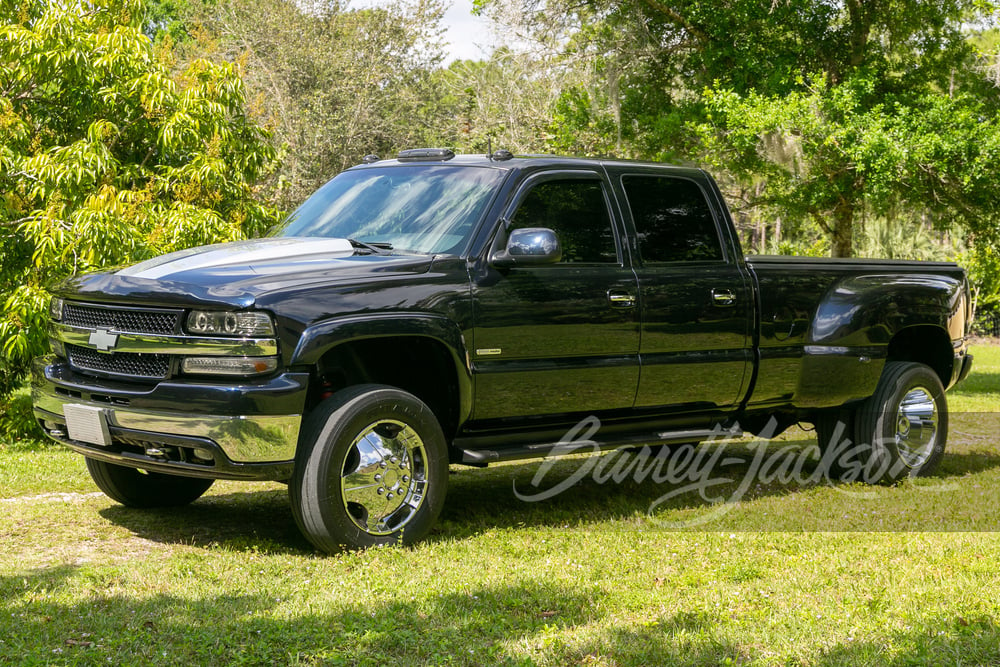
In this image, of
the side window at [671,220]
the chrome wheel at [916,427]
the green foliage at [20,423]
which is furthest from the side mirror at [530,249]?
the green foliage at [20,423]

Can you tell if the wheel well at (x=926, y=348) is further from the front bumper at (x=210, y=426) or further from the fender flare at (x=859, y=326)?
the front bumper at (x=210, y=426)

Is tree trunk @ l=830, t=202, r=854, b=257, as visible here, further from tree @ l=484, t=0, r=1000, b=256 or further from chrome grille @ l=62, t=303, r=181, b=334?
chrome grille @ l=62, t=303, r=181, b=334

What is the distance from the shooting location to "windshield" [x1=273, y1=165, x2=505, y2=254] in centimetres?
643

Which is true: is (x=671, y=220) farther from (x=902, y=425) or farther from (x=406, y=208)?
(x=902, y=425)

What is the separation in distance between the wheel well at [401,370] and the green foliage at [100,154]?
4025mm

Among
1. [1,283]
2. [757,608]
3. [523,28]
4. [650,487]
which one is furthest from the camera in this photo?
[523,28]

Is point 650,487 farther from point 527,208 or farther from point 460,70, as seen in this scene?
point 460,70

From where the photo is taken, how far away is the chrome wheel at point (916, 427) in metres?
8.50

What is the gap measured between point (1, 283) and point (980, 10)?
13.9 m

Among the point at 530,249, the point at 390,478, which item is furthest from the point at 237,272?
the point at 530,249

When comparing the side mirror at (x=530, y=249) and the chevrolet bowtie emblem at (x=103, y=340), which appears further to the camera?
the side mirror at (x=530, y=249)

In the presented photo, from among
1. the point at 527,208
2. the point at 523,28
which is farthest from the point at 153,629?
the point at 523,28

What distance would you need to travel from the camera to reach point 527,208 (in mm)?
6566

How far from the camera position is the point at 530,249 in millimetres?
6137
